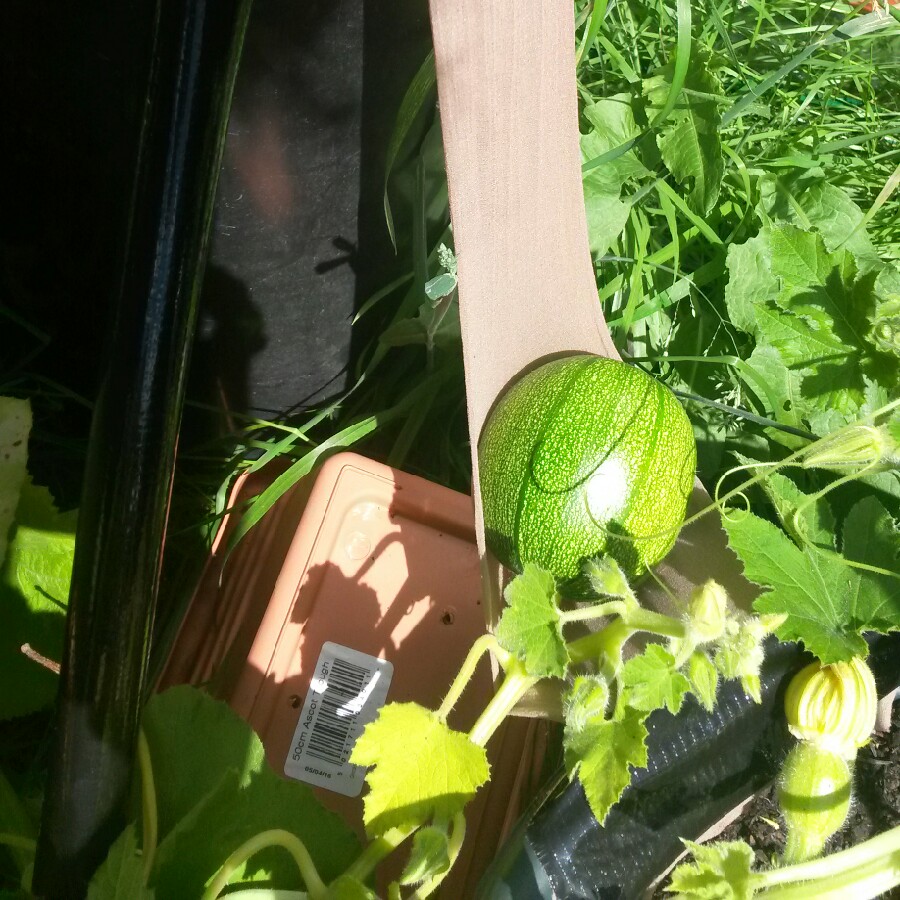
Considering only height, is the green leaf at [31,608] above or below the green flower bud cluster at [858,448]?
below

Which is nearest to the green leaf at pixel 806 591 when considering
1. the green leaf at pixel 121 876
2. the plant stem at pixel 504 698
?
the plant stem at pixel 504 698

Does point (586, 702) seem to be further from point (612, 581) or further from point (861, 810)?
point (861, 810)

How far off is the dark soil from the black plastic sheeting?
154 millimetres

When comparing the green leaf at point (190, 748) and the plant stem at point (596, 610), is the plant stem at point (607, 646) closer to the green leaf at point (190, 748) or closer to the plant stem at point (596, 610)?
the plant stem at point (596, 610)

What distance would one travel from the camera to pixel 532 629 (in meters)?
0.81

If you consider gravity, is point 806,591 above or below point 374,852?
above

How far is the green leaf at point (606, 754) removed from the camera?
2.49 ft

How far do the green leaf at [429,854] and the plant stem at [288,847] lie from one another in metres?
0.08

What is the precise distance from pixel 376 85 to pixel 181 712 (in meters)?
0.71

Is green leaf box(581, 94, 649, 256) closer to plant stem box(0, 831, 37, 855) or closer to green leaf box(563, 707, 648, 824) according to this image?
green leaf box(563, 707, 648, 824)

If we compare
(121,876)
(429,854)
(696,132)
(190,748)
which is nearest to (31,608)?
(190,748)

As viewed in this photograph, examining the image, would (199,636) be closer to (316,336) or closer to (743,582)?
(316,336)

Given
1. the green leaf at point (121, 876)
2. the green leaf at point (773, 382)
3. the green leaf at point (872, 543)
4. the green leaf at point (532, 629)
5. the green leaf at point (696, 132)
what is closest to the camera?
the green leaf at point (121, 876)

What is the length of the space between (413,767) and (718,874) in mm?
→ 273
